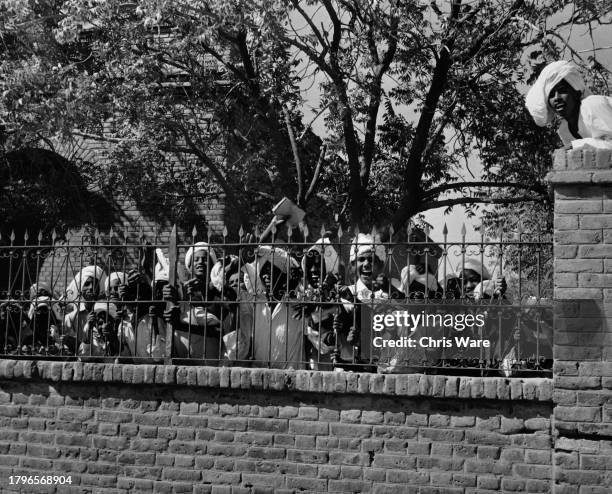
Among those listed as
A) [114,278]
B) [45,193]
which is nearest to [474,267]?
[114,278]

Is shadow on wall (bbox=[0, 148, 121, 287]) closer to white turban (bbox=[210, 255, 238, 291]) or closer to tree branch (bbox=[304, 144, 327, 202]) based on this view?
tree branch (bbox=[304, 144, 327, 202])

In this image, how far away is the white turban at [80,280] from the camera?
23.5ft

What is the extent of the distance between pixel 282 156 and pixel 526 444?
274 inches

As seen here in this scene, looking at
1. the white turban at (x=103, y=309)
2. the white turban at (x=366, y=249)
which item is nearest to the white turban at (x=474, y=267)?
the white turban at (x=366, y=249)

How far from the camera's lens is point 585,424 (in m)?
5.43

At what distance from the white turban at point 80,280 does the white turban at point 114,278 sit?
11cm

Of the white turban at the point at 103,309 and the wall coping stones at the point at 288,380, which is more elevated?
the white turban at the point at 103,309

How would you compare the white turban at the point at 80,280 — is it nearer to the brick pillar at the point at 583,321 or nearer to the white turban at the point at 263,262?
the white turban at the point at 263,262

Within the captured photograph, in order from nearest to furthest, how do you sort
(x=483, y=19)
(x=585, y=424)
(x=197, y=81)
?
(x=585, y=424) < (x=483, y=19) < (x=197, y=81)

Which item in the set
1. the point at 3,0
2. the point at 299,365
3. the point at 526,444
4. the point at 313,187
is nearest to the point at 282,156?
the point at 313,187

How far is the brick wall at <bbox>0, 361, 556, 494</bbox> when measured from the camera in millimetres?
5781

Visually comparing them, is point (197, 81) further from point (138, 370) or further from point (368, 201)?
point (138, 370)

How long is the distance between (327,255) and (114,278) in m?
1.81

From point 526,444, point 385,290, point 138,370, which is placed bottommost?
point 526,444
